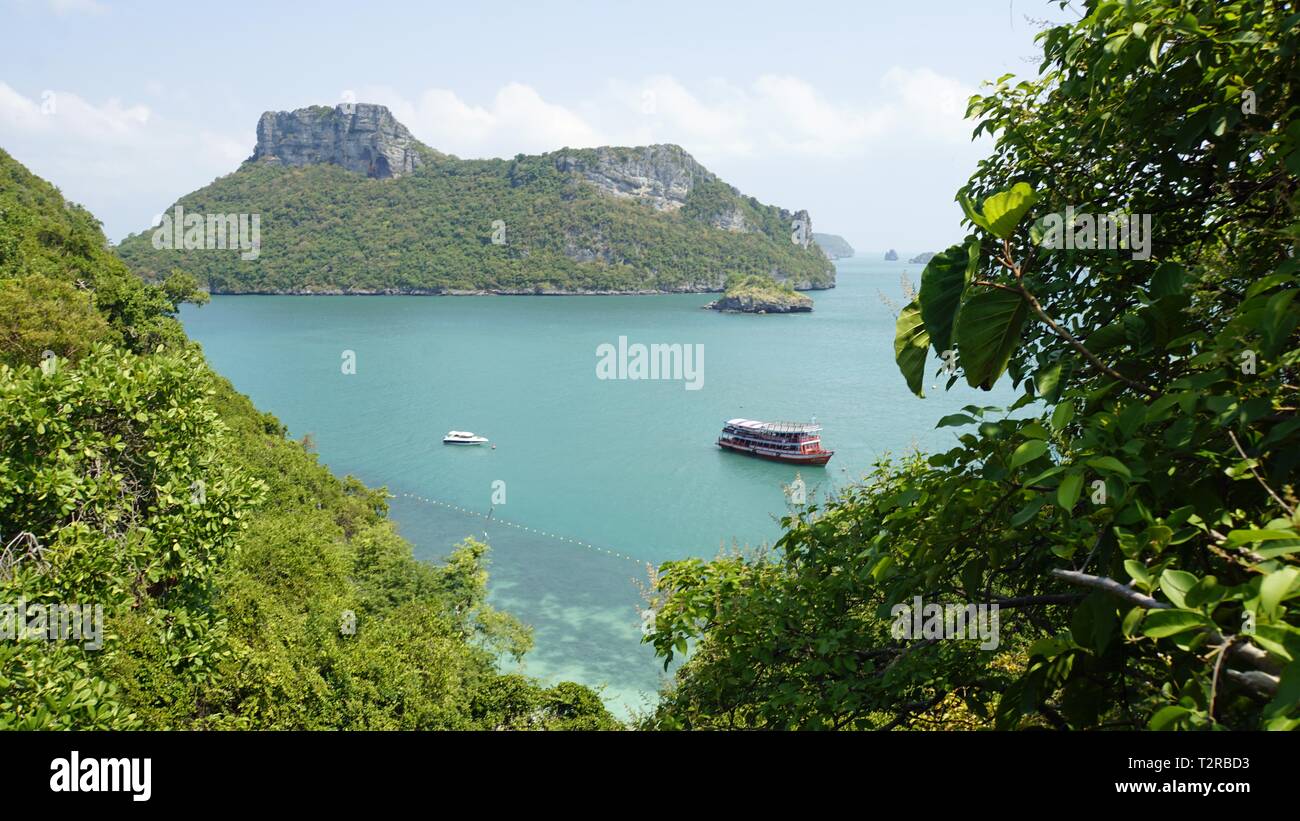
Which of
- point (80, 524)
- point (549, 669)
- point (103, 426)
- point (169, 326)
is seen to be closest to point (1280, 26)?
point (80, 524)

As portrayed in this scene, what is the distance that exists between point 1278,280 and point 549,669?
21.7 metres

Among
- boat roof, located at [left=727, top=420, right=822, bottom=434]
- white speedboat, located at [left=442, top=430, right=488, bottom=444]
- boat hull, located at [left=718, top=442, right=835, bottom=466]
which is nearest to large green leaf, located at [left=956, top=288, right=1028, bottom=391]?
boat hull, located at [left=718, top=442, right=835, bottom=466]

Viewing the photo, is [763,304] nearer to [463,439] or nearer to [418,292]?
[418,292]

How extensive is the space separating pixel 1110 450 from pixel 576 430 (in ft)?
150

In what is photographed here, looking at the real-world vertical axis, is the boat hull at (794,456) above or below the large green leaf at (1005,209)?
below

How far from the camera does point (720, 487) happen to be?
37188 mm

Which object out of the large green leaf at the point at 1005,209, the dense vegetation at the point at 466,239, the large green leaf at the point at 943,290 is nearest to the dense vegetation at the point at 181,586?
the large green leaf at the point at 943,290

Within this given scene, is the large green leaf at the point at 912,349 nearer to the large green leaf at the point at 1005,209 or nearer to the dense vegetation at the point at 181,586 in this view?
the large green leaf at the point at 1005,209

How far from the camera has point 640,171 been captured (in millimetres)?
159875

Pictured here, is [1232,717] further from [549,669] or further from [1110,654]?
[549,669]

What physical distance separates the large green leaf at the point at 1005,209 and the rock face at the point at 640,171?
157776 mm

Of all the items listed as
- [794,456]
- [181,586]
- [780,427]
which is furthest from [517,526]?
[181,586]

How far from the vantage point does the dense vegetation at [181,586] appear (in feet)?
23.1

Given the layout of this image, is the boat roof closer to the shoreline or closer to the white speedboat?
the white speedboat
